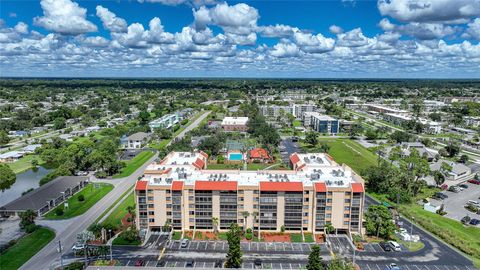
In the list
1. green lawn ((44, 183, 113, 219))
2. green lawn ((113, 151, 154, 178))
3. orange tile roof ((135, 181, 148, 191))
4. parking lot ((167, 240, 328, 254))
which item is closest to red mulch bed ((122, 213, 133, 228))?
orange tile roof ((135, 181, 148, 191))

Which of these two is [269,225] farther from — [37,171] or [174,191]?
[37,171]

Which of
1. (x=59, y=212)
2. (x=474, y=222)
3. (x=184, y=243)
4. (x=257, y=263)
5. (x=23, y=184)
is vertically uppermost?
(x=59, y=212)

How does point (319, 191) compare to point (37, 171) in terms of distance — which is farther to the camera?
point (37, 171)

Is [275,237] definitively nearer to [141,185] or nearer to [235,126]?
[141,185]

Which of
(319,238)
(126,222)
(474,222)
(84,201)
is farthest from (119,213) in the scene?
(474,222)

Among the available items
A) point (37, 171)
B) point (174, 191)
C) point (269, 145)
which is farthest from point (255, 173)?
point (37, 171)
